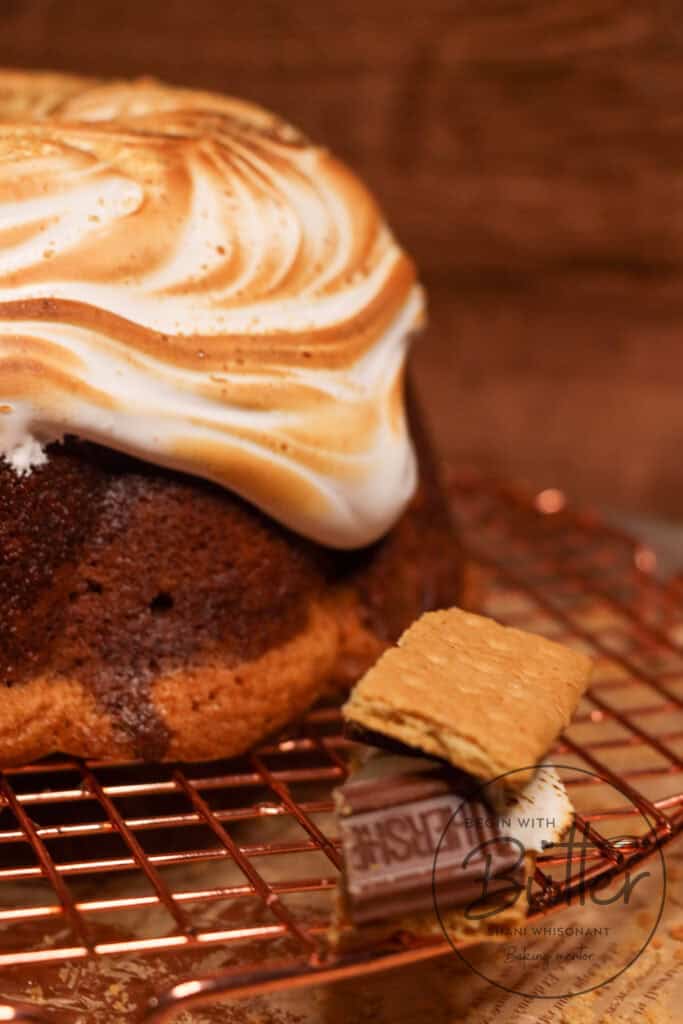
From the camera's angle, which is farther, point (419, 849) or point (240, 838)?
point (240, 838)

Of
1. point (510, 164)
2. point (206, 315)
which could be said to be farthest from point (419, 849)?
point (510, 164)

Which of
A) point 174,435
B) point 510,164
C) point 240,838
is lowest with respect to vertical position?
point 240,838

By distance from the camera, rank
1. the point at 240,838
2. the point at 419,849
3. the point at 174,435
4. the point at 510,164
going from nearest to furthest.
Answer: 1. the point at 419,849
2. the point at 174,435
3. the point at 240,838
4. the point at 510,164

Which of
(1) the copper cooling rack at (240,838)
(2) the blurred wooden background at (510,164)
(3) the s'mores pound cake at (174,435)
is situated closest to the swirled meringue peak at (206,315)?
(3) the s'mores pound cake at (174,435)

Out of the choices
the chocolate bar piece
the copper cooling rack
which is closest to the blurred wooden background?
the copper cooling rack

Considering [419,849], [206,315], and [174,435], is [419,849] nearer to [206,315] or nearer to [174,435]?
[174,435]

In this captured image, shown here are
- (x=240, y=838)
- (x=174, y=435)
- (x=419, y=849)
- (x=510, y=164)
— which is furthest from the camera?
(x=510, y=164)
